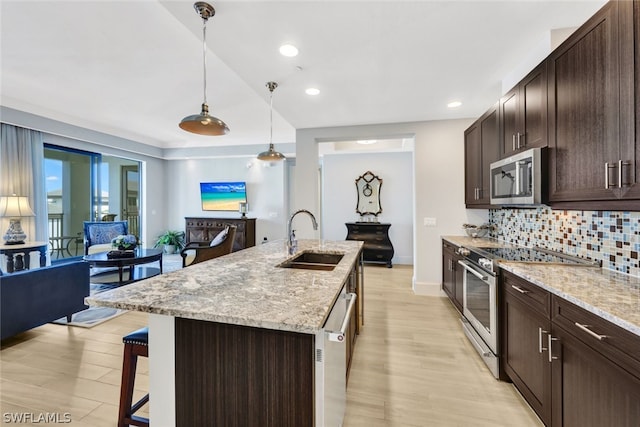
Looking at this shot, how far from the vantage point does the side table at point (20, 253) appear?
3789 millimetres

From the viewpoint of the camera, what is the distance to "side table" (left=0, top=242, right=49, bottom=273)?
3.79 metres

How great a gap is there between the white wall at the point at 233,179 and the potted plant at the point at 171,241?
0.33 metres

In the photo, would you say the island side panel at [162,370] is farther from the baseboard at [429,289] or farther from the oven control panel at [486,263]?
the baseboard at [429,289]

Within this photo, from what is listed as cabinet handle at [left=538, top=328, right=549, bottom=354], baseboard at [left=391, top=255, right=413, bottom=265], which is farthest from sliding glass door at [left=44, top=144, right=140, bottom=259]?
cabinet handle at [left=538, top=328, right=549, bottom=354]

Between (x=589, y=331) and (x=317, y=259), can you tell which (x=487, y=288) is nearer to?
(x=589, y=331)

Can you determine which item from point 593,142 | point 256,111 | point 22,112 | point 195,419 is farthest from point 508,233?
point 22,112

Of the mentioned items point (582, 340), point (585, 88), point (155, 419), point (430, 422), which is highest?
point (585, 88)

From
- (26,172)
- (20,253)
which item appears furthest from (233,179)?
(20,253)

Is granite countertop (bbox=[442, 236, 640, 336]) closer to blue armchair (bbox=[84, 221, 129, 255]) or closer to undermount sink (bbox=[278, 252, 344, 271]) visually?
undermount sink (bbox=[278, 252, 344, 271])

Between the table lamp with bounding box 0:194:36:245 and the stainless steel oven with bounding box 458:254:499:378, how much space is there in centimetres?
591

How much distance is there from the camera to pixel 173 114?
15.9 feet

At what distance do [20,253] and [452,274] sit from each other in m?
6.17

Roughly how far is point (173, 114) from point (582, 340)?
5698 mm

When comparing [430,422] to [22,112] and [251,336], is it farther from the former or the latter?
[22,112]
